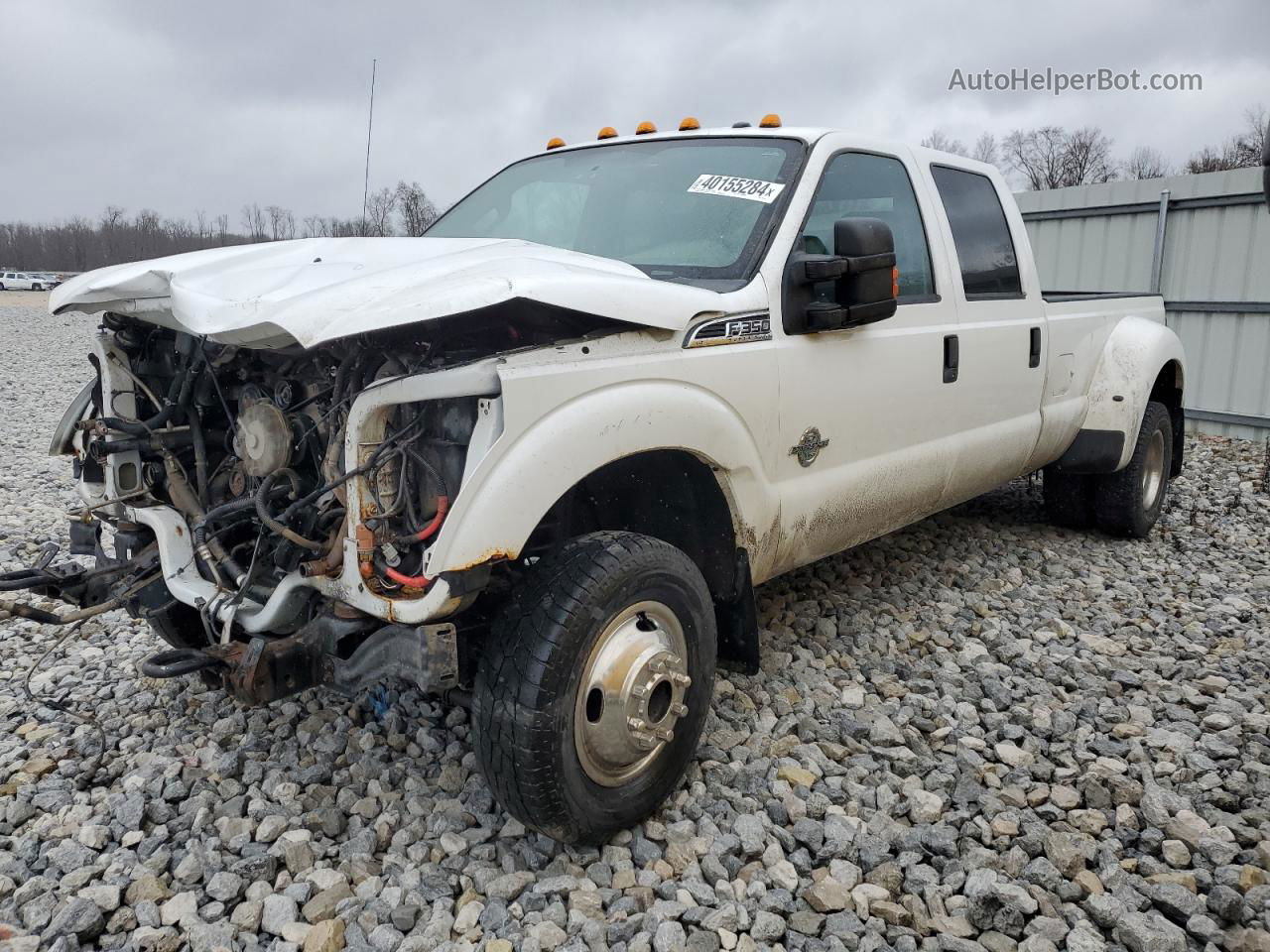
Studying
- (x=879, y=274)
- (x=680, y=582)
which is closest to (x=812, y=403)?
(x=879, y=274)

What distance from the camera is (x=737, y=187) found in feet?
11.0

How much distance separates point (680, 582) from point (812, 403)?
85cm

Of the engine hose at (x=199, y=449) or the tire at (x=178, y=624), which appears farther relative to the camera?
the tire at (x=178, y=624)

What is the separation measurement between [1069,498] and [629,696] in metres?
3.98

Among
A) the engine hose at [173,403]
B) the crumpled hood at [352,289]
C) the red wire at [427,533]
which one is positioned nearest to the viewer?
the crumpled hood at [352,289]

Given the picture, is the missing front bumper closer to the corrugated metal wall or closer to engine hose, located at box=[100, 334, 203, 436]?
engine hose, located at box=[100, 334, 203, 436]

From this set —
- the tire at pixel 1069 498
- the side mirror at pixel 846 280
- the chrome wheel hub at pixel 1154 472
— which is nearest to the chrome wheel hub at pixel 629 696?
the side mirror at pixel 846 280

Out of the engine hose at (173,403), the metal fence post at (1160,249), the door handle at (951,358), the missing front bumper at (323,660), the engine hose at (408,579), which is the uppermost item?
the metal fence post at (1160,249)

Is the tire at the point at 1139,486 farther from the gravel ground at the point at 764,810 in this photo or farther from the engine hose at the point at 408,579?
the engine hose at the point at 408,579

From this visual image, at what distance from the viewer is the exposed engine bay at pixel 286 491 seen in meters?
2.30

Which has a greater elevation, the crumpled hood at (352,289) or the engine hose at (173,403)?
the crumpled hood at (352,289)

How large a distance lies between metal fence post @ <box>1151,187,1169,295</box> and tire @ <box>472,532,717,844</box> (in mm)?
8800

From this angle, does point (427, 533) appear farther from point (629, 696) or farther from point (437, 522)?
point (629, 696)

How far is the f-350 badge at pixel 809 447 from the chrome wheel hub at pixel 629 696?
0.78 metres
